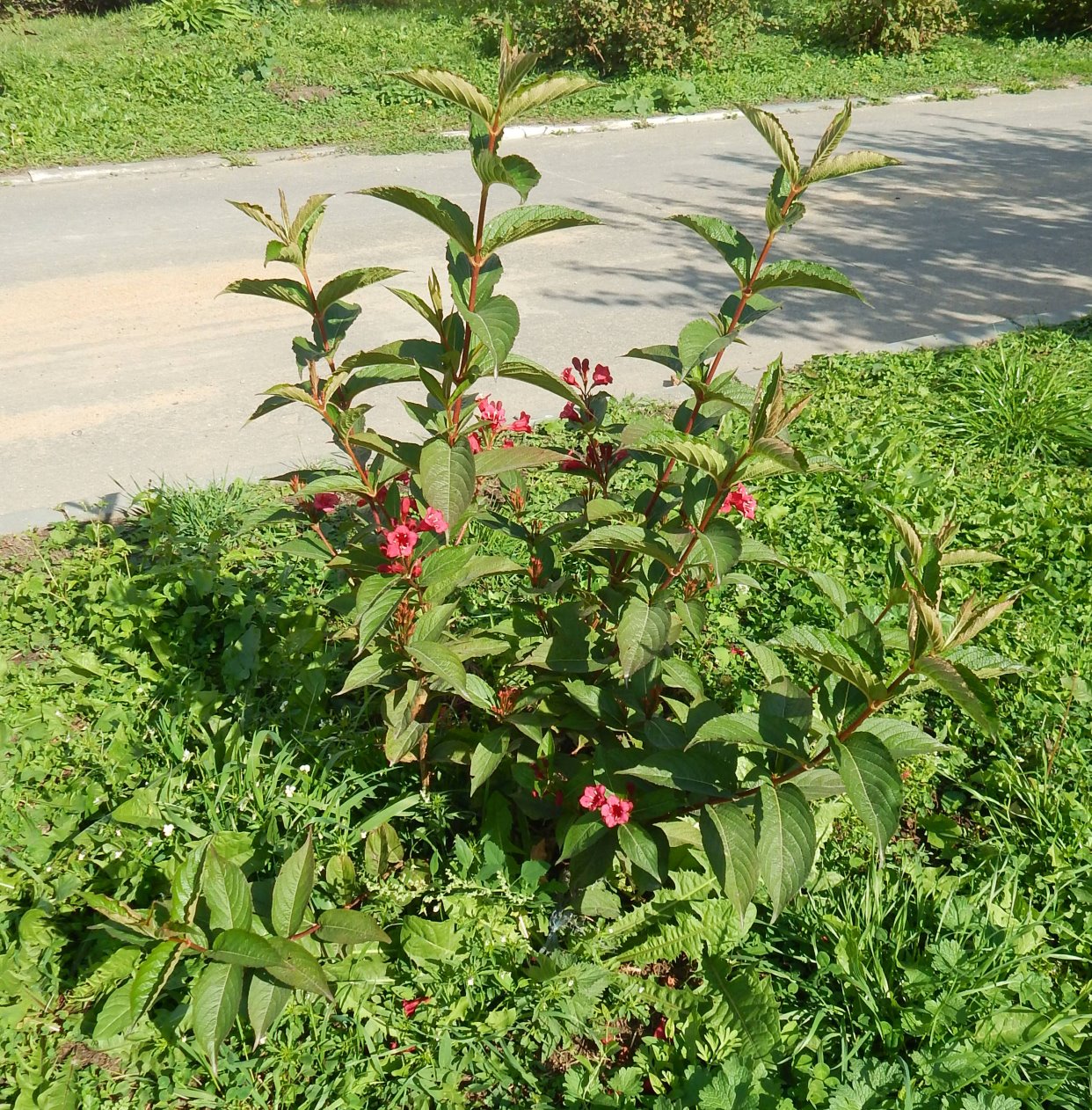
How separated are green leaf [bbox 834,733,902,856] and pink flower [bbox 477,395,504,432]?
103 cm

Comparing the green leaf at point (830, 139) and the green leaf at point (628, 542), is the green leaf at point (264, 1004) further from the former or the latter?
the green leaf at point (830, 139)

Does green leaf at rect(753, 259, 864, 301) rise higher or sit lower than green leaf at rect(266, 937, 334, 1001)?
higher

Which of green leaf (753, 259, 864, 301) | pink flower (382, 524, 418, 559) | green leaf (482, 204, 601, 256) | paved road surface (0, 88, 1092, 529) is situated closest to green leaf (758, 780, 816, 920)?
pink flower (382, 524, 418, 559)

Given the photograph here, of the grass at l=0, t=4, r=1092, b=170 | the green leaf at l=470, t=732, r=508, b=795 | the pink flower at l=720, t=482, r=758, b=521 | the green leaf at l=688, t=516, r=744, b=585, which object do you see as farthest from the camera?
the grass at l=0, t=4, r=1092, b=170

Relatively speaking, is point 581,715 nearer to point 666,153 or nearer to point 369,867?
point 369,867

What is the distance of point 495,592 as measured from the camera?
3.55 metres

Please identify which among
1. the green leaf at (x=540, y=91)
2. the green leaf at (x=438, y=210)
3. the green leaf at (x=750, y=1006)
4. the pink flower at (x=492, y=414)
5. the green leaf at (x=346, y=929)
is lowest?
the green leaf at (x=750, y=1006)

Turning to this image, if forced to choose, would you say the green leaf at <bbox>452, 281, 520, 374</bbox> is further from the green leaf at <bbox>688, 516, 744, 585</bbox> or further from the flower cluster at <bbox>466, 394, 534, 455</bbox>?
the green leaf at <bbox>688, 516, 744, 585</bbox>

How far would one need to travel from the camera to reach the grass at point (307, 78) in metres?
9.05

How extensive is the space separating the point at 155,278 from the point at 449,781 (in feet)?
16.2

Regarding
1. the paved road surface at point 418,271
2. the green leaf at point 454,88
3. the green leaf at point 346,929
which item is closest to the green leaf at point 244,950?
the green leaf at point 346,929

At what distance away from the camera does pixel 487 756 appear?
2270mm

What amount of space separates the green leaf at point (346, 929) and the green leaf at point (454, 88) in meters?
1.64

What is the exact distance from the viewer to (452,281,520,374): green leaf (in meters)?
1.72
